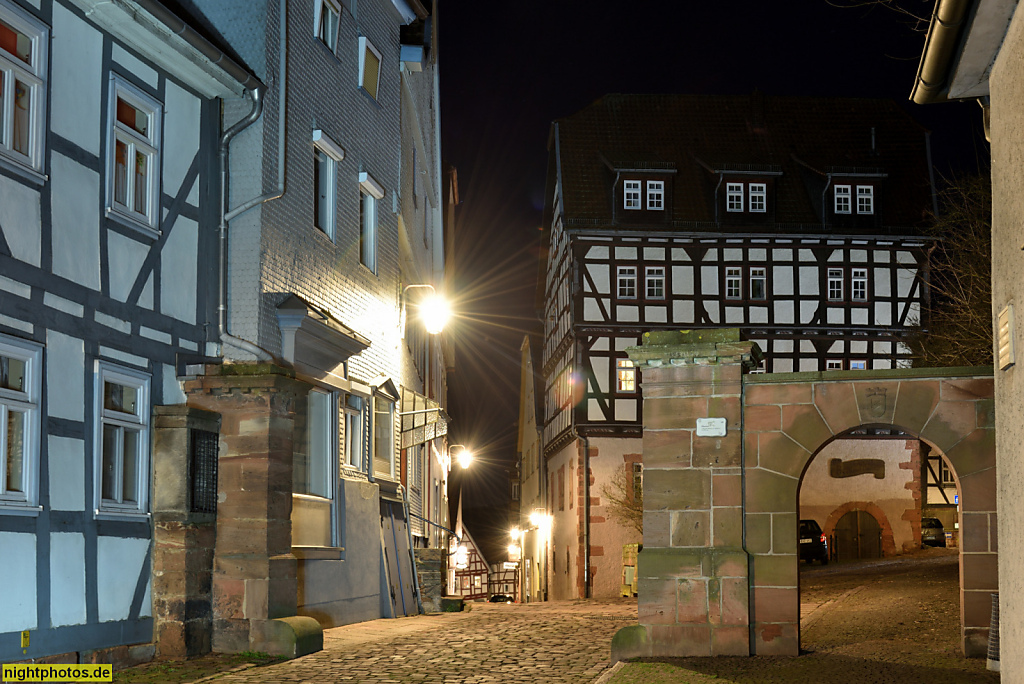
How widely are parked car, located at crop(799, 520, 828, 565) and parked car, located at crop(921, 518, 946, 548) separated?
6486mm

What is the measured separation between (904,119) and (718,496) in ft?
100.0

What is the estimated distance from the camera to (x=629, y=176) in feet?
120

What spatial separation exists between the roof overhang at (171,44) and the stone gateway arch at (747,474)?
5.41 meters

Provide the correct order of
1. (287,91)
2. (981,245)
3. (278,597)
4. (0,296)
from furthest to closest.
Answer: (981,245) → (287,91) → (278,597) → (0,296)

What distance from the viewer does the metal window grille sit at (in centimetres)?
→ 1184

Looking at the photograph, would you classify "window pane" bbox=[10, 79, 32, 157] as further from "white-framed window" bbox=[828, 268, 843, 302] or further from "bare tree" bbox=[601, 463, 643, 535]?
"white-framed window" bbox=[828, 268, 843, 302]

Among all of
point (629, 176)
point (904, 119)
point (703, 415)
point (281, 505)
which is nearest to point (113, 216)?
point (281, 505)

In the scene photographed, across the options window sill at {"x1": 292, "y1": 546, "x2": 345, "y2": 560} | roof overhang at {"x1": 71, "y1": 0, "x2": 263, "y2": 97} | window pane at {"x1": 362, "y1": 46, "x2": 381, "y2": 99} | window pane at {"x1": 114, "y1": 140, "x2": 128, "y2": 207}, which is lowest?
window sill at {"x1": 292, "y1": 546, "x2": 345, "y2": 560}

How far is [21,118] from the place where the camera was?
9.76 m

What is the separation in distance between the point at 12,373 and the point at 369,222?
9.50 metres

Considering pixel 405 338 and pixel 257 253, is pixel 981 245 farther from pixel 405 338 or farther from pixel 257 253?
pixel 257 253

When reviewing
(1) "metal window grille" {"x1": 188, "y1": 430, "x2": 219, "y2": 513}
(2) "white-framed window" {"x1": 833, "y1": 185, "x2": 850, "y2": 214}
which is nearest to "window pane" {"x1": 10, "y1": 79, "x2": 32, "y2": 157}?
(1) "metal window grille" {"x1": 188, "y1": 430, "x2": 219, "y2": 513}

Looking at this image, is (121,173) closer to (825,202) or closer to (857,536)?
(825,202)

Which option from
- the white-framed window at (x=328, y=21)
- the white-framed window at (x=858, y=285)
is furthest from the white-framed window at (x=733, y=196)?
the white-framed window at (x=328, y=21)
